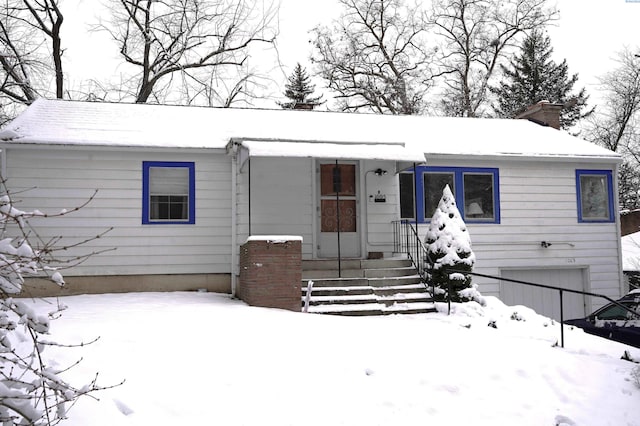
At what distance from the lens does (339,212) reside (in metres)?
11.9

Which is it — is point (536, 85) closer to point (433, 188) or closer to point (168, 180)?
point (433, 188)

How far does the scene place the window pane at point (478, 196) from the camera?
502 inches

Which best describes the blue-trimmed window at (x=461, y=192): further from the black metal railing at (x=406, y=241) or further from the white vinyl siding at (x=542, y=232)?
the black metal railing at (x=406, y=241)

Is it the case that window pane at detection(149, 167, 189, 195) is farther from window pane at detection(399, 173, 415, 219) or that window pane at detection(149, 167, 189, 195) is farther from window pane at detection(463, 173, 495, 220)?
window pane at detection(463, 173, 495, 220)

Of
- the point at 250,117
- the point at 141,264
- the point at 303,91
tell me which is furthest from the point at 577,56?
the point at 141,264

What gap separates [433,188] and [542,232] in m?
2.82

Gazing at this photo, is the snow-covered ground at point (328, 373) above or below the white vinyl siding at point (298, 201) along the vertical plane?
below

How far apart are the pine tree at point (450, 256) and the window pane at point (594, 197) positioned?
474 centimetres

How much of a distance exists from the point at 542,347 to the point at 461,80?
81.4 feet

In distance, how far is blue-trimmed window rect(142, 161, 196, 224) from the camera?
1115 centimetres

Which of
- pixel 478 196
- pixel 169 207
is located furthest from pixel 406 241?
pixel 169 207

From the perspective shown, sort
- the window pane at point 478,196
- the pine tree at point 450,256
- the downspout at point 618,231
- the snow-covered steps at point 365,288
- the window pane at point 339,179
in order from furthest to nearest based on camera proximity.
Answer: the downspout at point 618,231 → the window pane at point 478,196 → the window pane at point 339,179 → the pine tree at point 450,256 → the snow-covered steps at point 365,288

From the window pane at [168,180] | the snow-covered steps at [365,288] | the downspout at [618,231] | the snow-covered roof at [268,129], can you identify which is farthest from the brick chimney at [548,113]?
the window pane at [168,180]

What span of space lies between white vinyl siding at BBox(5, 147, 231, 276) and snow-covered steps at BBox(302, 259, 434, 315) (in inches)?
86.7
